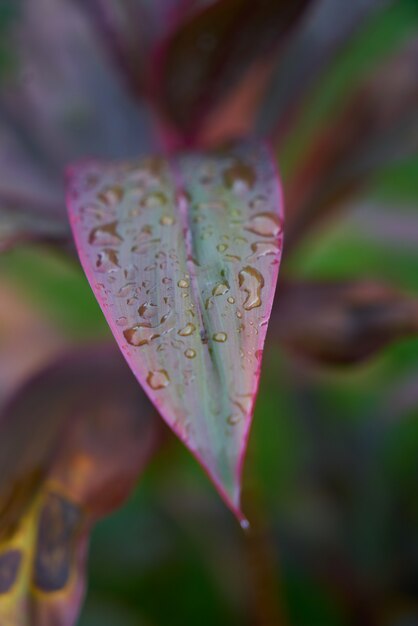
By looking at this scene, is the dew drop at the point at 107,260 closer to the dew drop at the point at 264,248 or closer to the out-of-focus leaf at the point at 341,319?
the dew drop at the point at 264,248

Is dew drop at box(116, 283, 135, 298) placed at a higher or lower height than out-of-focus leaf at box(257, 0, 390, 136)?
lower

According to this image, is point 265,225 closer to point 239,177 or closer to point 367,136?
point 239,177

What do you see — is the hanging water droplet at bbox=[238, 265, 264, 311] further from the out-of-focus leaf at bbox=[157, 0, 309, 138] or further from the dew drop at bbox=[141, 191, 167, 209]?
the out-of-focus leaf at bbox=[157, 0, 309, 138]

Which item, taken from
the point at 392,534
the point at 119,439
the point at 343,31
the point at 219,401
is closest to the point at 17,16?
the point at 343,31

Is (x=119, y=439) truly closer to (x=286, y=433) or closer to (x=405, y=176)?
(x=286, y=433)

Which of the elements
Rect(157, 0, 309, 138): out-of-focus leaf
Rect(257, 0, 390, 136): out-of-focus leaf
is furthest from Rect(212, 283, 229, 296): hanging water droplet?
Rect(257, 0, 390, 136): out-of-focus leaf

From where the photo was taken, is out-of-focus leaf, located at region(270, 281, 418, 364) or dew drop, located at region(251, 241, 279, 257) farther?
out-of-focus leaf, located at region(270, 281, 418, 364)

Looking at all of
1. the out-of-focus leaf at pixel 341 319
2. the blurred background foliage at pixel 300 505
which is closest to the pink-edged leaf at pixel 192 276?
the out-of-focus leaf at pixel 341 319
